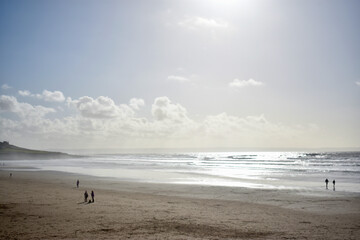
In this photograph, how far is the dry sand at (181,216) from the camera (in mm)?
16969

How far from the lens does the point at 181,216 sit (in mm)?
21172

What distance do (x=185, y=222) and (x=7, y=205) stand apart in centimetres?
1465

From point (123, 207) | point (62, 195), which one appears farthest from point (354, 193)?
point (62, 195)

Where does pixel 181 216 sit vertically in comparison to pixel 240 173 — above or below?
above

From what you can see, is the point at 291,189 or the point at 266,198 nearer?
the point at 266,198

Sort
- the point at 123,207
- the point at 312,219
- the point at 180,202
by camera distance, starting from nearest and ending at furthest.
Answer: the point at 312,219
the point at 123,207
the point at 180,202

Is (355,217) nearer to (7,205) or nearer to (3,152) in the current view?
(7,205)

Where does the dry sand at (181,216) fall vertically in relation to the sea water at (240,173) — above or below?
above

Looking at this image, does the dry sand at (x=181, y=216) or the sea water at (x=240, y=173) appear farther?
the sea water at (x=240, y=173)

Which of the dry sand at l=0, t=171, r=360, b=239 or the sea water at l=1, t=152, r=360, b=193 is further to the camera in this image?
the sea water at l=1, t=152, r=360, b=193

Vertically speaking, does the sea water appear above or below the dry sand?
below

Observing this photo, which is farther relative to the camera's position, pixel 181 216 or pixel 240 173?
pixel 240 173

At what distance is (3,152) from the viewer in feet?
457

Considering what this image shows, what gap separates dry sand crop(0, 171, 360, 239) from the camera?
17.0m
